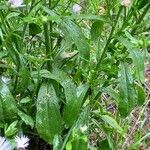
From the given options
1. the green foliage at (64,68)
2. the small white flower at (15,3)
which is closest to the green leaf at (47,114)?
the green foliage at (64,68)

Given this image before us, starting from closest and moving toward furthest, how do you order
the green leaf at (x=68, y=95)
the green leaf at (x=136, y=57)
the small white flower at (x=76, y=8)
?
the green leaf at (x=136, y=57), the green leaf at (x=68, y=95), the small white flower at (x=76, y=8)

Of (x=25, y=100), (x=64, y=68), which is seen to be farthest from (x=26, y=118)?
(x=64, y=68)

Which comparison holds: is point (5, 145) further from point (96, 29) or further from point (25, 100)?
point (96, 29)

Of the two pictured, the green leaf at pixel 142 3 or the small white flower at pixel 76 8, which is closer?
the green leaf at pixel 142 3

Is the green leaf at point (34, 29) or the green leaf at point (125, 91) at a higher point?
the green leaf at point (34, 29)

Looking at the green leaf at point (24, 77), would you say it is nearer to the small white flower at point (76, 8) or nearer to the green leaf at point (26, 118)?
the green leaf at point (26, 118)

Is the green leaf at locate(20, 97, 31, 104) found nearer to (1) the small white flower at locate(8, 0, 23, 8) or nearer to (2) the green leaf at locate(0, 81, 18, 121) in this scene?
(2) the green leaf at locate(0, 81, 18, 121)
